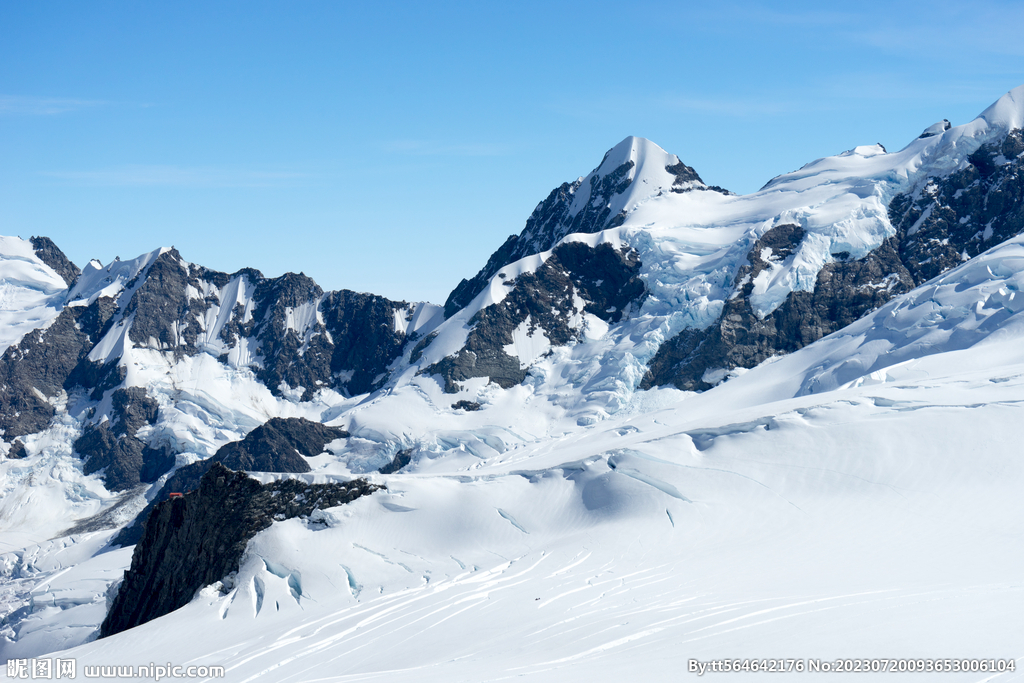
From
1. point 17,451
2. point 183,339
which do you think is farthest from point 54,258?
point 17,451

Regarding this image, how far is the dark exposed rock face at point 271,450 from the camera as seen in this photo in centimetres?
10344

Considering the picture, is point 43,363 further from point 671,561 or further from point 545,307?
point 671,561

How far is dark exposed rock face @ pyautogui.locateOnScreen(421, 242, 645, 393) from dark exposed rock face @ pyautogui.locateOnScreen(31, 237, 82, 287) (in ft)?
348

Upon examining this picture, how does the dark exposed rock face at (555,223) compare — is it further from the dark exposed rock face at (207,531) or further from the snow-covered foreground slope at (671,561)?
the dark exposed rock face at (207,531)

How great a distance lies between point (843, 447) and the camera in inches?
1389

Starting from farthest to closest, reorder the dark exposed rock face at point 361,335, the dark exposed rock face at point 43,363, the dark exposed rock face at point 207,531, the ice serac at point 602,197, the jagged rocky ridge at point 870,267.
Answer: the ice serac at point 602,197, the dark exposed rock face at point 361,335, the dark exposed rock face at point 43,363, the jagged rocky ridge at point 870,267, the dark exposed rock face at point 207,531

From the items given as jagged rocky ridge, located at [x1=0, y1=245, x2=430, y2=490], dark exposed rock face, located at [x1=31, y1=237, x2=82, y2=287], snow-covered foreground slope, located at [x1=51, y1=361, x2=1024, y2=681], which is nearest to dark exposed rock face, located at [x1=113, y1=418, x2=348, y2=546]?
jagged rocky ridge, located at [x1=0, y1=245, x2=430, y2=490]

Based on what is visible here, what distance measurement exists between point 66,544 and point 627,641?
8640 centimetres

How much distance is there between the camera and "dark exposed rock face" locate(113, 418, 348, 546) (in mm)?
103438

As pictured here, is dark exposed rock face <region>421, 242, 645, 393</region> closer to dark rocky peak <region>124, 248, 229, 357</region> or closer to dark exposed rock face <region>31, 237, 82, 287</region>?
dark rocky peak <region>124, 248, 229, 357</region>

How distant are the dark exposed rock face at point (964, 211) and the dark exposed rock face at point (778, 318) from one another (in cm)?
339

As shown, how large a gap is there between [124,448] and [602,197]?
83.8m

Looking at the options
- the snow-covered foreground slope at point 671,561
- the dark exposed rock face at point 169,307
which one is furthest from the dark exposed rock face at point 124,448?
the snow-covered foreground slope at point 671,561

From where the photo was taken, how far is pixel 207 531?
34.6 metres
